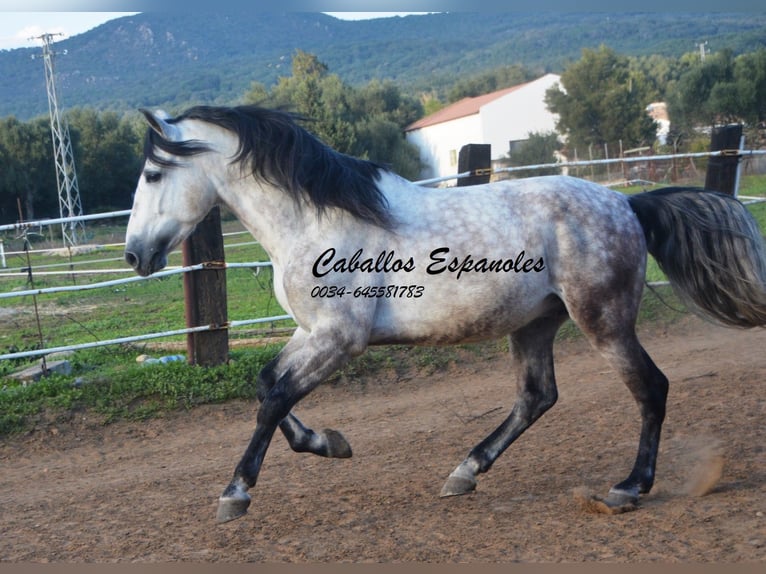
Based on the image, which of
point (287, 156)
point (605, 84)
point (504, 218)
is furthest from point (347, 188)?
point (605, 84)

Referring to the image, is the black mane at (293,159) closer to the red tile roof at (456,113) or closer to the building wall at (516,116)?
the red tile roof at (456,113)

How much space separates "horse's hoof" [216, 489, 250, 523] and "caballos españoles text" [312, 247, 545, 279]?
106cm

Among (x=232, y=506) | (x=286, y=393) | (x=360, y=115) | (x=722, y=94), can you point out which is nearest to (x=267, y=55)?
(x=360, y=115)

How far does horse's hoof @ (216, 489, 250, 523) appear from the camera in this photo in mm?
3797

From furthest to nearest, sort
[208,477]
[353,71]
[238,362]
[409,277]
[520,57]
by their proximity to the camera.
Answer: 1. [353,71]
2. [520,57]
3. [238,362]
4. [208,477]
5. [409,277]

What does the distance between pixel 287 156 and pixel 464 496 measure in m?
1.90

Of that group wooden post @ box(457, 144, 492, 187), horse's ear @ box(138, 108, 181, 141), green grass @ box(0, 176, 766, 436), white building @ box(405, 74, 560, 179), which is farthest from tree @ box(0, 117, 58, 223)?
horse's ear @ box(138, 108, 181, 141)

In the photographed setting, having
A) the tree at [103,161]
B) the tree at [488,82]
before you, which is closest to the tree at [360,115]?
the tree at [103,161]

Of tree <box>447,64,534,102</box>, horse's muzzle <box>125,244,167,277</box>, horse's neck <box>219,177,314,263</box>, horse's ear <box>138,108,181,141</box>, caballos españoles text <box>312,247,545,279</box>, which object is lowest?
caballos españoles text <box>312,247,545,279</box>

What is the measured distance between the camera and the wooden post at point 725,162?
26.5 ft

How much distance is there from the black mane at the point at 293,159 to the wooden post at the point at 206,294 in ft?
8.84

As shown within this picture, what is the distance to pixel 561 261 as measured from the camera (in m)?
4.09

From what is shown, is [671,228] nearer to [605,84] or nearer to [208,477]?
[208,477]

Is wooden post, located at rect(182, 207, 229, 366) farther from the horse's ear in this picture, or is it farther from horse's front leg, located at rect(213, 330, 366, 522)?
horse's front leg, located at rect(213, 330, 366, 522)
